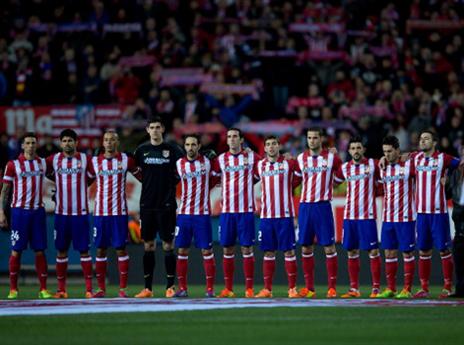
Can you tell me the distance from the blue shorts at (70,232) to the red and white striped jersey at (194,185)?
1.29 meters

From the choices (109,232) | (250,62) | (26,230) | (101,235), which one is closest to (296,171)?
(109,232)

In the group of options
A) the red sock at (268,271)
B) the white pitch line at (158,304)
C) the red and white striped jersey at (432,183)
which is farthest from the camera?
the red sock at (268,271)

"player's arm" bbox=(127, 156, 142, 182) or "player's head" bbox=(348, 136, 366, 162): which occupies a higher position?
"player's head" bbox=(348, 136, 366, 162)

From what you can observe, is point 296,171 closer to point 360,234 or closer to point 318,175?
point 318,175

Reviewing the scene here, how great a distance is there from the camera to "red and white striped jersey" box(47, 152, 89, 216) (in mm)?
16281

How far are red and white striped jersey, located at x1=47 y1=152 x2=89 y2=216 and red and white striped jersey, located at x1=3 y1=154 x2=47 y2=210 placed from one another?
0.17 metres

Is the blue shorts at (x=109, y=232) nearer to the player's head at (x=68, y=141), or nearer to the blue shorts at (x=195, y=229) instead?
the blue shorts at (x=195, y=229)

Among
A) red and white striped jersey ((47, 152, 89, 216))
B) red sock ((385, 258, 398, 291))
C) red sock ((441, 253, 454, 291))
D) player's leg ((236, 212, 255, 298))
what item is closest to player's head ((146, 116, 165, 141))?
red and white striped jersey ((47, 152, 89, 216))

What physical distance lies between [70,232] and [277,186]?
2.77 m

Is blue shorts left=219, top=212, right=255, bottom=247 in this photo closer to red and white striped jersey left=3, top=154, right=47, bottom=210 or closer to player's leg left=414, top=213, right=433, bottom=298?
player's leg left=414, top=213, right=433, bottom=298

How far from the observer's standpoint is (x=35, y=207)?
53.6 feet

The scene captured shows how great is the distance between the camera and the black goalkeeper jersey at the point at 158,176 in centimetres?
1598

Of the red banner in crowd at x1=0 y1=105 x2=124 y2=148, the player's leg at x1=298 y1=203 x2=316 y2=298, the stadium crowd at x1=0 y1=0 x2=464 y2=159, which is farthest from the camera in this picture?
the stadium crowd at x1=0 y1=0 x2=464 y2=159

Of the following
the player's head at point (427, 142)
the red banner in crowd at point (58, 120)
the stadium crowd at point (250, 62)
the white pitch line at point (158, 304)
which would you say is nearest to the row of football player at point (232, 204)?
the player's head at point (427, 142)
